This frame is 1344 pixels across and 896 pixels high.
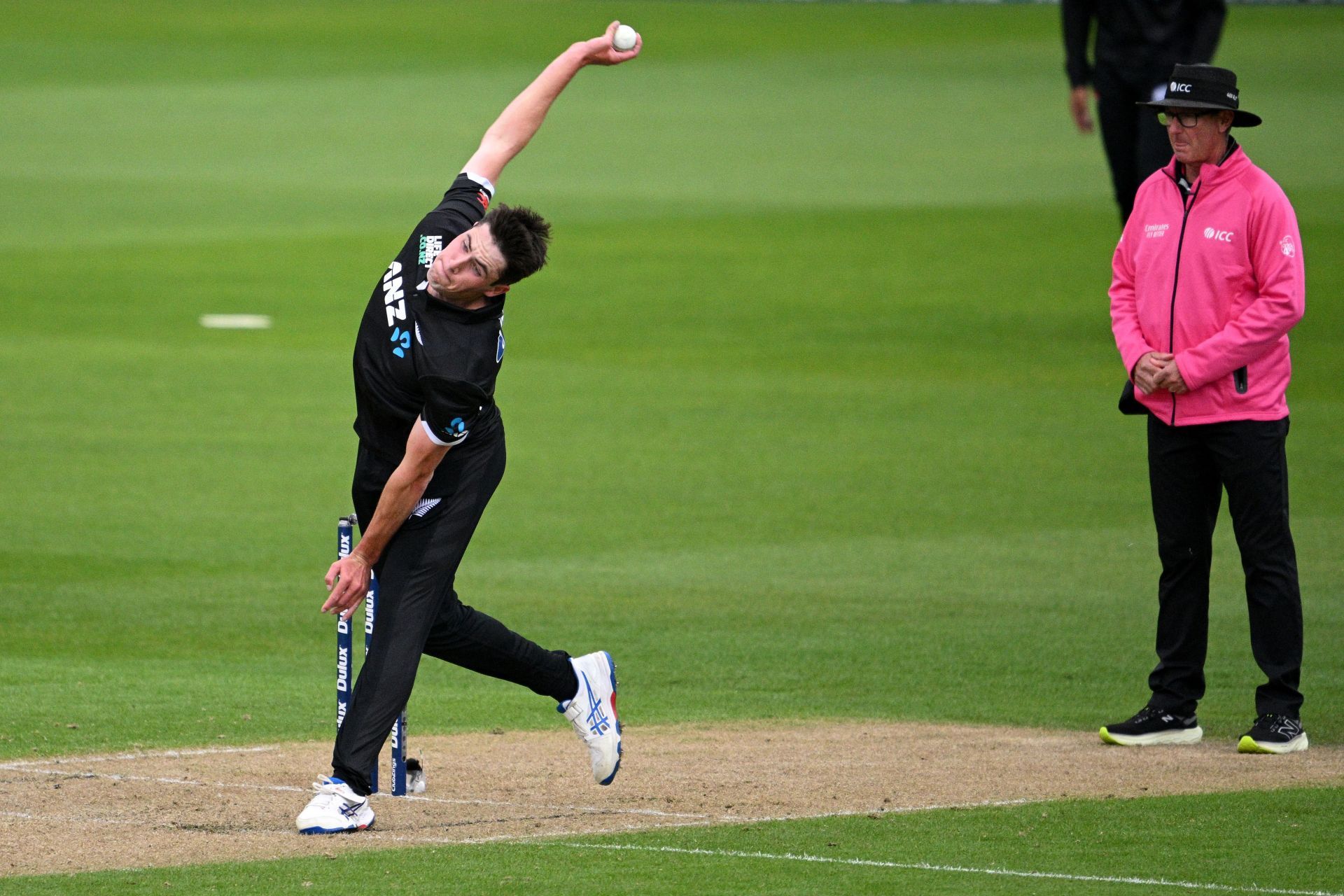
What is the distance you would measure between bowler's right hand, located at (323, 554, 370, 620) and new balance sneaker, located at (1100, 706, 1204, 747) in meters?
3.13

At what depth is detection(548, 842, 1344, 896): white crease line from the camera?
630 cm

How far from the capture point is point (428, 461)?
6.86 m

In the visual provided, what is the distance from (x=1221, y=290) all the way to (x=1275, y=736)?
1710 mm

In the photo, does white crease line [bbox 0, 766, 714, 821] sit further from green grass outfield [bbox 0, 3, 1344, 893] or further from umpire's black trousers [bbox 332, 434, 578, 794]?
umpire's black trousers [bbox 332, 434, 578, 794]

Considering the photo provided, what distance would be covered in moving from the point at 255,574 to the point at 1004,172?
27262mm

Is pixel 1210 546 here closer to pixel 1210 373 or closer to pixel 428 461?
pixel 1210 373

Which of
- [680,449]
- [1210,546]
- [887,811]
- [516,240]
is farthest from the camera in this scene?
[680,449]

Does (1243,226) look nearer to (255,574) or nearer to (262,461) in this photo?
(255,574)

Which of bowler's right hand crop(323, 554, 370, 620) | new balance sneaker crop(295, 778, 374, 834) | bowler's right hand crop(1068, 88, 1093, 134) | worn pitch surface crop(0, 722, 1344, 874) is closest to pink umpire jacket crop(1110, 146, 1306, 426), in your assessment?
worn pitch surface crop(0, 722, 1344, 874)

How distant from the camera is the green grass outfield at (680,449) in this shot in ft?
30.0

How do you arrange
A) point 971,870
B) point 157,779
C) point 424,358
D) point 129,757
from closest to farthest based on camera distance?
point 971,870
point 424,358
point 157,779
point 129,757

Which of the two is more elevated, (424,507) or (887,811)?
(424,507)

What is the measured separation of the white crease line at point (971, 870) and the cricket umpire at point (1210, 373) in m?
2.08

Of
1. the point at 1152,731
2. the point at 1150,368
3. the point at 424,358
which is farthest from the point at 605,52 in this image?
the point at 1152,731
